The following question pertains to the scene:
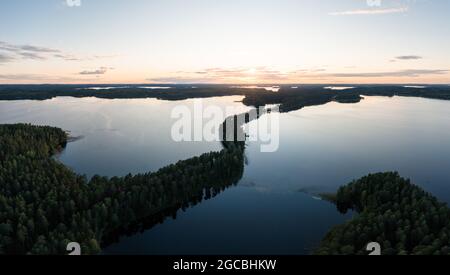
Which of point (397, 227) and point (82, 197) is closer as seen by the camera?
point (397, 227)

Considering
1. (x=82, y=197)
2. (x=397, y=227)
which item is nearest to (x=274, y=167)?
(x=397, y=227)

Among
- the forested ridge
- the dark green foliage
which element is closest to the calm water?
the forested ridge

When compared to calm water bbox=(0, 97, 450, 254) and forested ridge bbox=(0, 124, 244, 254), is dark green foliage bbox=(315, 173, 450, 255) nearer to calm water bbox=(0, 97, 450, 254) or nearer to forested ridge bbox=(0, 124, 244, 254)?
calm water bbox=(0, 97, 450, 254)

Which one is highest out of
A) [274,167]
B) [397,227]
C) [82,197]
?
[82,197]

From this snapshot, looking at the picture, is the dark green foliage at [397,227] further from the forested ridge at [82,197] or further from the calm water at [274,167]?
the forested ridge at [82,197]

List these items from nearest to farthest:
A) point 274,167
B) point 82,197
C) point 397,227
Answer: point 397,227, point 82,197, point 274,167

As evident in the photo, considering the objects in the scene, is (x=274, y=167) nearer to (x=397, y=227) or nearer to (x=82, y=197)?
(x=397, y=227)
